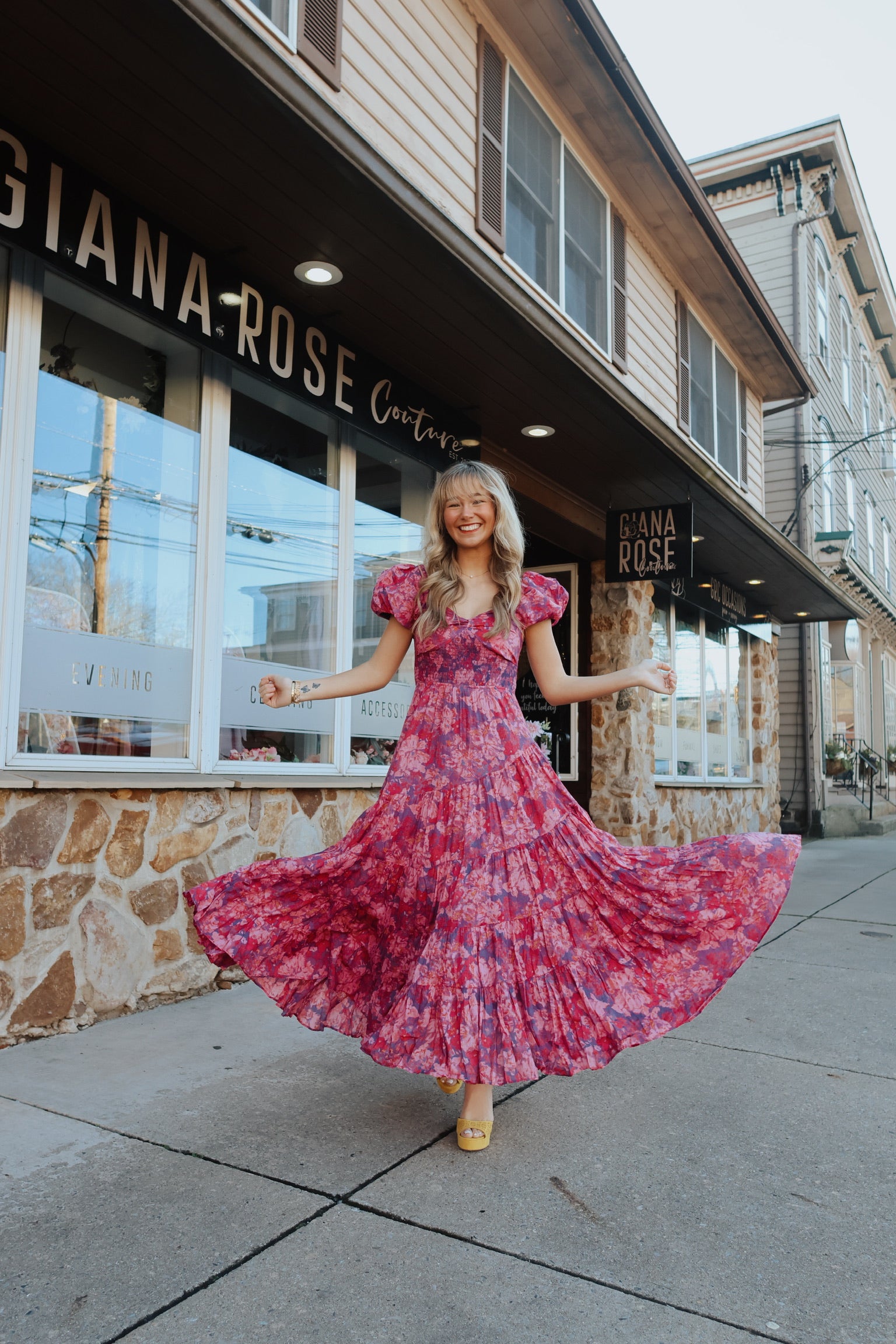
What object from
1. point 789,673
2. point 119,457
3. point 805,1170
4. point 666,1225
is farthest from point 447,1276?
point 789,673

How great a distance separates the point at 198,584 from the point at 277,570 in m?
0.67

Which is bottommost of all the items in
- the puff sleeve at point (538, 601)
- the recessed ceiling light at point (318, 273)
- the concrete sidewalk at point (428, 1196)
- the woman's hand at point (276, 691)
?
the concrete sidewalk at point (428, 1196)

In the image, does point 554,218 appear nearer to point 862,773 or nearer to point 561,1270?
point 561,1270

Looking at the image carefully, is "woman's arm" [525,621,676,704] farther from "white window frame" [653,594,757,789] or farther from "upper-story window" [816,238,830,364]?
"upper-story window" [816,238,830,364]

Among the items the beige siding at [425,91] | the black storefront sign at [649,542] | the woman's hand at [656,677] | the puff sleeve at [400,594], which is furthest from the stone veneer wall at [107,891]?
the black storefront sign at [649,542]

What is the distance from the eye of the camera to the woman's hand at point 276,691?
279 cm

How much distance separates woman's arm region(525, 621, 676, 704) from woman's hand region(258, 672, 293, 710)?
71cm

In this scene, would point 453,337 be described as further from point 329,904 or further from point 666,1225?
point 666,1225

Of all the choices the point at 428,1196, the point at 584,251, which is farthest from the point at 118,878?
the point at 584,251

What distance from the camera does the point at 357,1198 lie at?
224 centimetres

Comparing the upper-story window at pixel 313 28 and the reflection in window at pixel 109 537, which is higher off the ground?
the upper-story window at pixel 313 28

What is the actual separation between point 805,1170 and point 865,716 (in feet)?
61.2

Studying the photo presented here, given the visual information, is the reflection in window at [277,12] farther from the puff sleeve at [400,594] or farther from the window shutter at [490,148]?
the puff sleeve at [400,594]

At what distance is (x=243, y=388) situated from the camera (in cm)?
476
